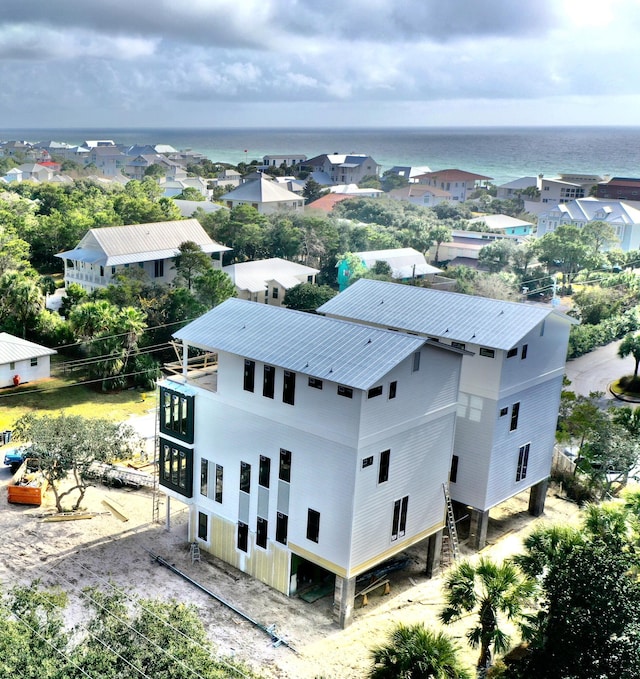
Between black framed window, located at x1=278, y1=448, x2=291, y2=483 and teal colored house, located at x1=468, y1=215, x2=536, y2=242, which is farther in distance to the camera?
teal colored house, located at x1=468, y1=215, x2=536, y2=242

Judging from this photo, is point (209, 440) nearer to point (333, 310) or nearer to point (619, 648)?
point (333, 310)

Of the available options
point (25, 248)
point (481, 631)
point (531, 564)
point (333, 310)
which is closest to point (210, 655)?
point (481, 631)

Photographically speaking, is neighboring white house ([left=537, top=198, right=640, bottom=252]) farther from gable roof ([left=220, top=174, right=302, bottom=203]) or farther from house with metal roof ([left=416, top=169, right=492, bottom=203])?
house with metal roof ([left=416, top=169, right=492, bottom=203])

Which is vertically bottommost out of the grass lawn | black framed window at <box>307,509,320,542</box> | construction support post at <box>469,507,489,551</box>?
the grass lawn

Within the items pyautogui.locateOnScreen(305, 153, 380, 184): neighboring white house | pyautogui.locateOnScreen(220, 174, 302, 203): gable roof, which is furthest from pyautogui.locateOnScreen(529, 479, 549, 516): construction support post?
pyautogui.locateOnScreen(305, 153, 380, 184): neighboring white house

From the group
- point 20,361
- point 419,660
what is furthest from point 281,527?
point 20,361

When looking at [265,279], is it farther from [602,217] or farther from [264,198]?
[602,217]
